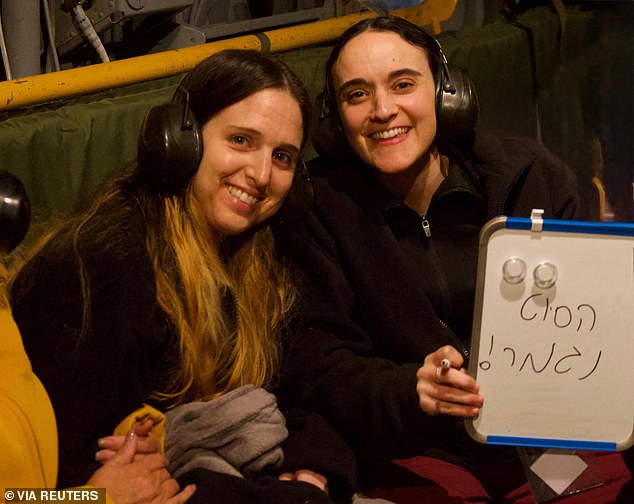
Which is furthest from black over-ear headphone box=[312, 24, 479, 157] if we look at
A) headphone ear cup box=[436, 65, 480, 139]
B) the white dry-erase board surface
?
the white dry-erase board surface

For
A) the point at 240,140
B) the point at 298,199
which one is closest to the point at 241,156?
the point at 240,140

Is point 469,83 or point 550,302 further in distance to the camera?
point 469,83

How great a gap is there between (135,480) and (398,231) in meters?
0.61

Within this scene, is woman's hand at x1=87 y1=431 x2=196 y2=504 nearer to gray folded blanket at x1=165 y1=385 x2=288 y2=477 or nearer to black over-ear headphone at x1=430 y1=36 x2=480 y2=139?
gray folded blanket at x1=165 y1=385 x2=288 y2=477

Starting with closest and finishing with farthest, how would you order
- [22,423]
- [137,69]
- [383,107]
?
[22,423], [383,107], [137,69]

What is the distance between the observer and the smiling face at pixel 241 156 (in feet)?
4.54

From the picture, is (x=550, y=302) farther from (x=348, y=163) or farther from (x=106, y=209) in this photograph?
(x=106, y=209)

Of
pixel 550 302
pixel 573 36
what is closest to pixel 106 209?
pixel 550 302

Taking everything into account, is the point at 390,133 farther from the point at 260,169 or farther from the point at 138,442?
the point at 138,442

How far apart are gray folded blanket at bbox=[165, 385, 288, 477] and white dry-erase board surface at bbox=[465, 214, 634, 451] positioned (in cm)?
30

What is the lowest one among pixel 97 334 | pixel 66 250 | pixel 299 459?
pixel 299 459

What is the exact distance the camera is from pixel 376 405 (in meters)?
1.40

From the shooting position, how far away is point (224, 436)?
1.33 m

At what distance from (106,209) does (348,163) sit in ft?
1.48
